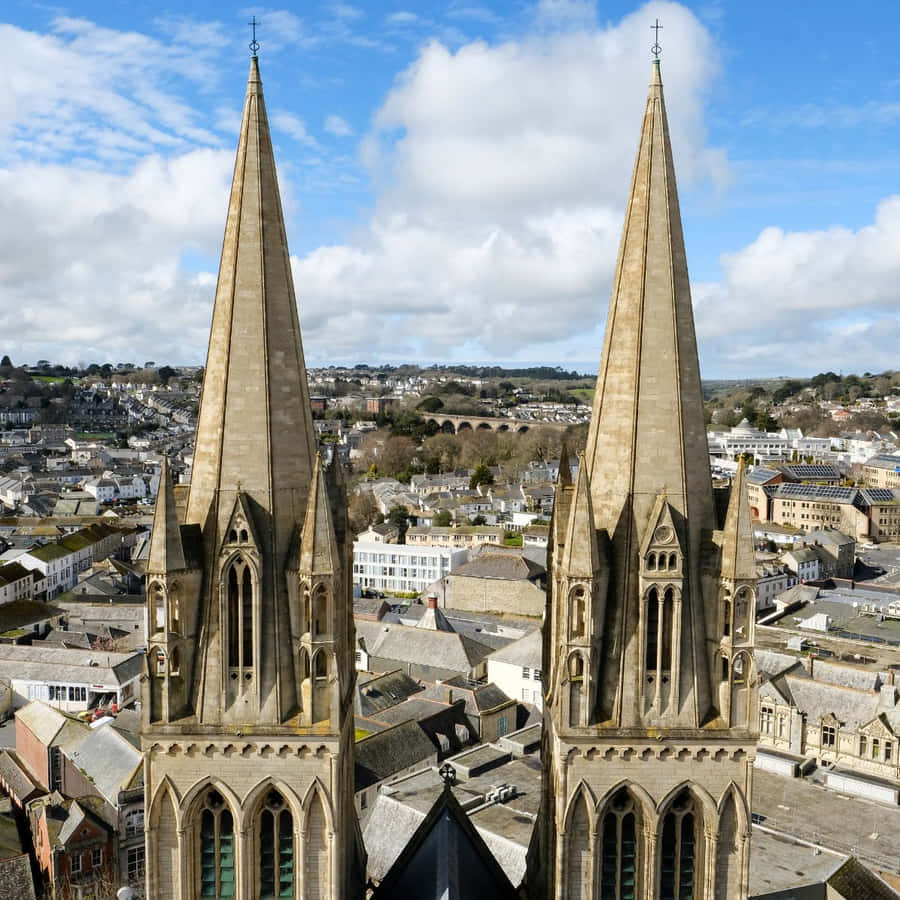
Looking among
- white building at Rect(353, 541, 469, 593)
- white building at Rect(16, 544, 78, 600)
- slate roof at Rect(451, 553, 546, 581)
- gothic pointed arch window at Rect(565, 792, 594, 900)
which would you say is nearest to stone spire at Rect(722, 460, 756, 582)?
gothic pointed arch window at Rect(565, 792, 594, 900)

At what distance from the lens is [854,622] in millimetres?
97812

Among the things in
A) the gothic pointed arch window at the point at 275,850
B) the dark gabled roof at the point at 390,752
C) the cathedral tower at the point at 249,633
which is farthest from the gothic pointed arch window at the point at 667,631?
the dark gabled roof at the point at 390,752

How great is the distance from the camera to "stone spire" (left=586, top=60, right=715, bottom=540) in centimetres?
2195

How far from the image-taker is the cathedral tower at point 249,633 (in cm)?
2138

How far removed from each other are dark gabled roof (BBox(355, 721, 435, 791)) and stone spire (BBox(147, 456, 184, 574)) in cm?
4335

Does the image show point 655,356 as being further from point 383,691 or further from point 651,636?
point 383,691

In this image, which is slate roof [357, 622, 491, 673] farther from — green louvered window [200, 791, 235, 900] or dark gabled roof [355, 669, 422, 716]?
green louvered window [200, 791, 235, 900]

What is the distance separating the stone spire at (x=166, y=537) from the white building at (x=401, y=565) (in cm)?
11118

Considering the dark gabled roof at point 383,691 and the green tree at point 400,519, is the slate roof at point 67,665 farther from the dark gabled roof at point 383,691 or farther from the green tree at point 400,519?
the green tree at point 400,519

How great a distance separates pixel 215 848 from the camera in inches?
859

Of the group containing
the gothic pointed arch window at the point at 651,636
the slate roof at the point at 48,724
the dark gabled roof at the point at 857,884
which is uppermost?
the gothic pointed arch window at the point at 651,636

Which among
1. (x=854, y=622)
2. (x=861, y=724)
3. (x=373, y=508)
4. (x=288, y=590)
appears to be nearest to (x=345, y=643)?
(x=288, y=590)

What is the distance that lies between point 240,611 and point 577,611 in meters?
8.04

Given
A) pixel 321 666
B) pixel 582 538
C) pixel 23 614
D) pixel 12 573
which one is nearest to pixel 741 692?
pixel 582 538
